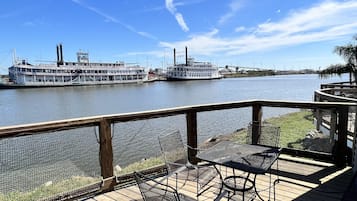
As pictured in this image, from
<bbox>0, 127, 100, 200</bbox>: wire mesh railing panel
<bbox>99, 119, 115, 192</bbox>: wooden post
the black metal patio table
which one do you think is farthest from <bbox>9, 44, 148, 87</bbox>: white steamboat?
the black metal patio table

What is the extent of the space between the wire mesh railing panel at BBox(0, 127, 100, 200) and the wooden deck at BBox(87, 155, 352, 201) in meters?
0.62

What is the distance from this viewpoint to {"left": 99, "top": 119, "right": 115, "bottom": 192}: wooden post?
3012 millimetres

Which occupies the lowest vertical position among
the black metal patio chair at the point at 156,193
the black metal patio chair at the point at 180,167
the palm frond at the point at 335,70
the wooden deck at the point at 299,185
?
the wooden deck at the point at 299,185

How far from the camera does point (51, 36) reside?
7731cm

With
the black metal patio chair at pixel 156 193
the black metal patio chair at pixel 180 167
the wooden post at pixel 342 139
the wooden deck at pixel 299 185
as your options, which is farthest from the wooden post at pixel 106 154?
the wooden post at pixel 342 139

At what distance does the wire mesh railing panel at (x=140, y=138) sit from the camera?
3.52m

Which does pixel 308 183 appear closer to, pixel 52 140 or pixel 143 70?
pixel 52 140

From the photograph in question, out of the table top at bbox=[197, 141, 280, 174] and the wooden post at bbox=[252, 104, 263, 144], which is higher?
the wooden post at bbox=[252, 104, 263, 144]

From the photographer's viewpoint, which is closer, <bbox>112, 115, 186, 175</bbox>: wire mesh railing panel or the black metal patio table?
the black metal patio table

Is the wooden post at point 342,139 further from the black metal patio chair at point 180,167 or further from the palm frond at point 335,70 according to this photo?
the palm frond at point 335,70

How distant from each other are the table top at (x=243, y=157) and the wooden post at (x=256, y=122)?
28.2 inches

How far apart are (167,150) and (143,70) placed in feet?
227

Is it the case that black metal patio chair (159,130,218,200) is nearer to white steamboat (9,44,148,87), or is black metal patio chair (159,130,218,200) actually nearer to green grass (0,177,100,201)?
green grass (0,177,100,201)

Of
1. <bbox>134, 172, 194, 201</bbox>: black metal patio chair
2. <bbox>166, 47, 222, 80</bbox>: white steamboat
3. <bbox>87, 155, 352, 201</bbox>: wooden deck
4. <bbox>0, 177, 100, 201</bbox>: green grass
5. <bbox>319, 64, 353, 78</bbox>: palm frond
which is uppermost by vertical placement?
<bbox>166, 47, 222, 80</bbox>: white steamboat
